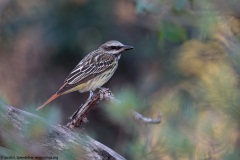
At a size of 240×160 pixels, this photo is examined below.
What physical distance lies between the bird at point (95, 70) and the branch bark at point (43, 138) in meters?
2.02

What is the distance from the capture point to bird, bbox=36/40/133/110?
6.40 metres

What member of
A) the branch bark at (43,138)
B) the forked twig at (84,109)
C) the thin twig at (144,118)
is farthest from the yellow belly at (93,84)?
the thin twig at (144,118)

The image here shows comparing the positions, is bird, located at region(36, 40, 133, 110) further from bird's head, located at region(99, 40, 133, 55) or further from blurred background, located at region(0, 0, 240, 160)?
blurred background, located at region(0, 0, 240, 160)

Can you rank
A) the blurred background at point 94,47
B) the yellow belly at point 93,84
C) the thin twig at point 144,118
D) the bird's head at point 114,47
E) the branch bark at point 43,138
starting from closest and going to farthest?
the branch bark at point 43,138
the thin twig at point 144,118
the yellow belly at point 93,84
the bird's head at point 114,47
the blurred background at point 94,47

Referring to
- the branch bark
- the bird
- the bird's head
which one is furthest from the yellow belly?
the branch bark

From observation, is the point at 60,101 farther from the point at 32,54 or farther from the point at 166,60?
the point at 166,60

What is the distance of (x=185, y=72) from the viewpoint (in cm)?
861

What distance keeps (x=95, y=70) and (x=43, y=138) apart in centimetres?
309

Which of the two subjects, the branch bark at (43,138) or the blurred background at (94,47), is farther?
the blurred background at (94,47)

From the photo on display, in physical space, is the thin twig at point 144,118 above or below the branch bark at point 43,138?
above

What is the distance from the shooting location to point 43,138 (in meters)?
3.60

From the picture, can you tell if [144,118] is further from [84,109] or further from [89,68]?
[89,68]

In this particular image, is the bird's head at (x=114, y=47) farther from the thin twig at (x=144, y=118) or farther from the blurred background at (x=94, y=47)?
the thin twig at (x=144, y=118)

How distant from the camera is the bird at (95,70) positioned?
A: 21.0ft
